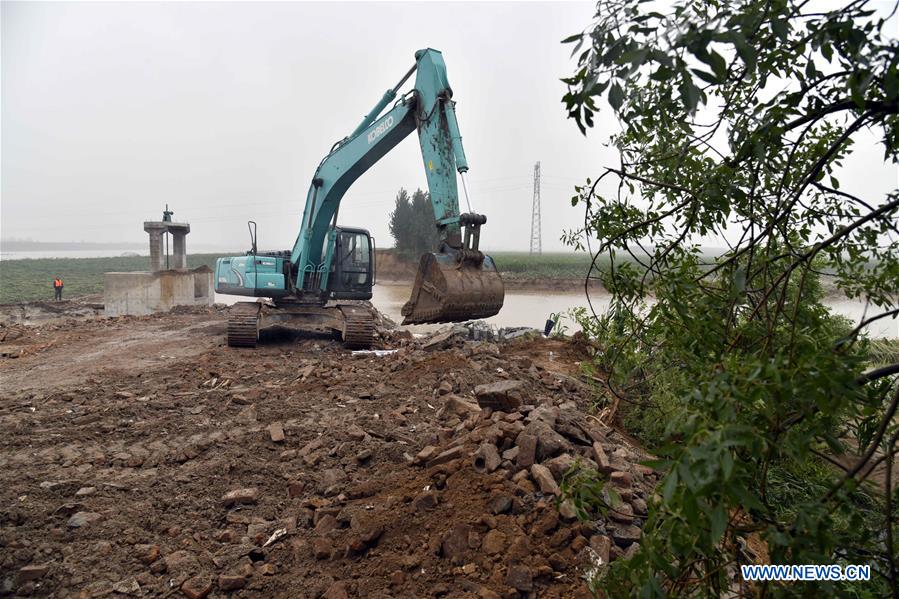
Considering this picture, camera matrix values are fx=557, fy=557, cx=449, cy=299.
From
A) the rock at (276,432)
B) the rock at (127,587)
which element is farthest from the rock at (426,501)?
the rock at (276,432)

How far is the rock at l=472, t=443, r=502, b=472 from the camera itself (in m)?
4.11

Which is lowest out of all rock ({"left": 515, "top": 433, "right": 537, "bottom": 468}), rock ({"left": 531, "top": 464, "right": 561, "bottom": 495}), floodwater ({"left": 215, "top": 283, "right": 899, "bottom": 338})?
floodwater ({"left": 215, "top": 283, "right": 899, "bottom": 338})

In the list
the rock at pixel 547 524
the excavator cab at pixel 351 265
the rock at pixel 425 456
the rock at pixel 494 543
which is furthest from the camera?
the excavator cab at pixel 351 265

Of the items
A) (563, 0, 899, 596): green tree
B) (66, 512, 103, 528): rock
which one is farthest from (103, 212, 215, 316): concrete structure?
(563, 0, 899, 596): green tree

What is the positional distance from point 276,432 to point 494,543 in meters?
3.39

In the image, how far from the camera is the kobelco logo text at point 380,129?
935cm

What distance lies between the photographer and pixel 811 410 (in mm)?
1455

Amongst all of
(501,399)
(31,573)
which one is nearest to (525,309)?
(501,399)

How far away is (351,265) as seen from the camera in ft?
39.8

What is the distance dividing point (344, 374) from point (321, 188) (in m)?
4.27

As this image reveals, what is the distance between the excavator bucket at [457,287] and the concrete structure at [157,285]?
14.0 meters

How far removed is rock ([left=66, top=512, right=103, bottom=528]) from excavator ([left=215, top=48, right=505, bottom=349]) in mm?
4130

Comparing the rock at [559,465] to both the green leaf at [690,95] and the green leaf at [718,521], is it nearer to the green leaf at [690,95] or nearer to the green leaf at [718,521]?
the green leaf at [718,521]

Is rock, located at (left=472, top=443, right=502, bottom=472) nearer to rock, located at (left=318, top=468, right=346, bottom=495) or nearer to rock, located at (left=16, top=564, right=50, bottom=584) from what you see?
rock, located at (left=318, top=468, right=346, bottom=495)
